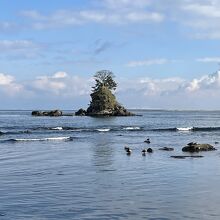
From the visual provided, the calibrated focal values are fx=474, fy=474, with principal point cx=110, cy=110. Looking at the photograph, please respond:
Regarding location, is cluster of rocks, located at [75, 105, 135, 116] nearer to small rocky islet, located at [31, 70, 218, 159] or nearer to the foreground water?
small rocky islet, located at [31, 70, 218, 159]

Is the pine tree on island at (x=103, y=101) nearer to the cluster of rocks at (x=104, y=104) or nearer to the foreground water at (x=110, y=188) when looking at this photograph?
the cluster of rocks at (x=104, y=104)

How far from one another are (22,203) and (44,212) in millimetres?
1798

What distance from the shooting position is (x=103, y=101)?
164 m

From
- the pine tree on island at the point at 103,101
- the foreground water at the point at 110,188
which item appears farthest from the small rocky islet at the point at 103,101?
the foreground water at the point at 110,188

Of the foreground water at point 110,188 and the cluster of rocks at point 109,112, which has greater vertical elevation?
the cluster of rocks at point 109,112

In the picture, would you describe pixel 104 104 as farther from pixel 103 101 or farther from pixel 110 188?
pixel 110 188

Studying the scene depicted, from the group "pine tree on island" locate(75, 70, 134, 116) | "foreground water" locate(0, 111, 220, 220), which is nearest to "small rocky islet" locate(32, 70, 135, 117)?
"pine tree on island" locate(75, 70, 134, 116)

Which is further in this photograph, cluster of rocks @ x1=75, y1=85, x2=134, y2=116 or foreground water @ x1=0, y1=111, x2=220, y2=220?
cluster of rocks @ x1=75, y1=85, x2=134, y2=116

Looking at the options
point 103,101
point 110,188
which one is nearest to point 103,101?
point 103,101

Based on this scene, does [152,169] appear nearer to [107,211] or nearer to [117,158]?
[117,158]

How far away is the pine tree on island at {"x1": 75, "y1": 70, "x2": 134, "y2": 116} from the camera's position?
16388 centimetres

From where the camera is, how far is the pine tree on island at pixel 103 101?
16388cm

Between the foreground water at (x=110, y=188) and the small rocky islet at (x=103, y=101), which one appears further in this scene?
the small rocky islet at (x=103, y=101)

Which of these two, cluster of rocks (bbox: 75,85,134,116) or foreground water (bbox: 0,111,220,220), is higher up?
cluster of rocks (bbox: 75,85,134,116)
